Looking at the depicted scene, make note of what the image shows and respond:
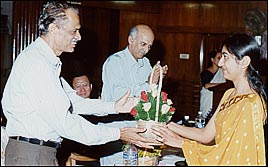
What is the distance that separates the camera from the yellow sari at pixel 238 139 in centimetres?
240

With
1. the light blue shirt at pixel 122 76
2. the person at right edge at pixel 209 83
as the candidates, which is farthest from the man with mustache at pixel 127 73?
the person at right edge at pixel 209 83

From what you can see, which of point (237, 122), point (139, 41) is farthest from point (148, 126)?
point (139, 41)

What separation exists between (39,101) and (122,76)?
54.9 inches

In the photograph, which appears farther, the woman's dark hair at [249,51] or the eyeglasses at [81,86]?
the eyeglasses at [81,86]

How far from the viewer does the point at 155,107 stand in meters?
2.66

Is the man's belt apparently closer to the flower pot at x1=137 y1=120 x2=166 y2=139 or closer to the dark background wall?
the flower pot at x1=137 y1=120 x2=166 y2=139

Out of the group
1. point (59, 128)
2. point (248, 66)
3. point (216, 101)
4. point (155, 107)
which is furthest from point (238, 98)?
point (216, 101)

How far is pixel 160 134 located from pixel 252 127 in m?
0.49

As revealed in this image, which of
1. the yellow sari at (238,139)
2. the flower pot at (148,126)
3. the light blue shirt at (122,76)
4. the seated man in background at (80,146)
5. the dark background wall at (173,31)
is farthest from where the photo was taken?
the dark background wall at (173,31)

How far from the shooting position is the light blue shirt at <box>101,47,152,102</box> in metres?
3.70

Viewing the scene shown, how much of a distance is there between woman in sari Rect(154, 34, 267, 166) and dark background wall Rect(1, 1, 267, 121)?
5.01m

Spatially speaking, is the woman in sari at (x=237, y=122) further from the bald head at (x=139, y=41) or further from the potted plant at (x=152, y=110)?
the bald head at (x=139, y=41)

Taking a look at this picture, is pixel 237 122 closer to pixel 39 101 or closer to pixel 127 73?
pixel 39 101

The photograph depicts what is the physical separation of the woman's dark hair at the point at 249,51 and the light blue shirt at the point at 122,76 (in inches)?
45.8
